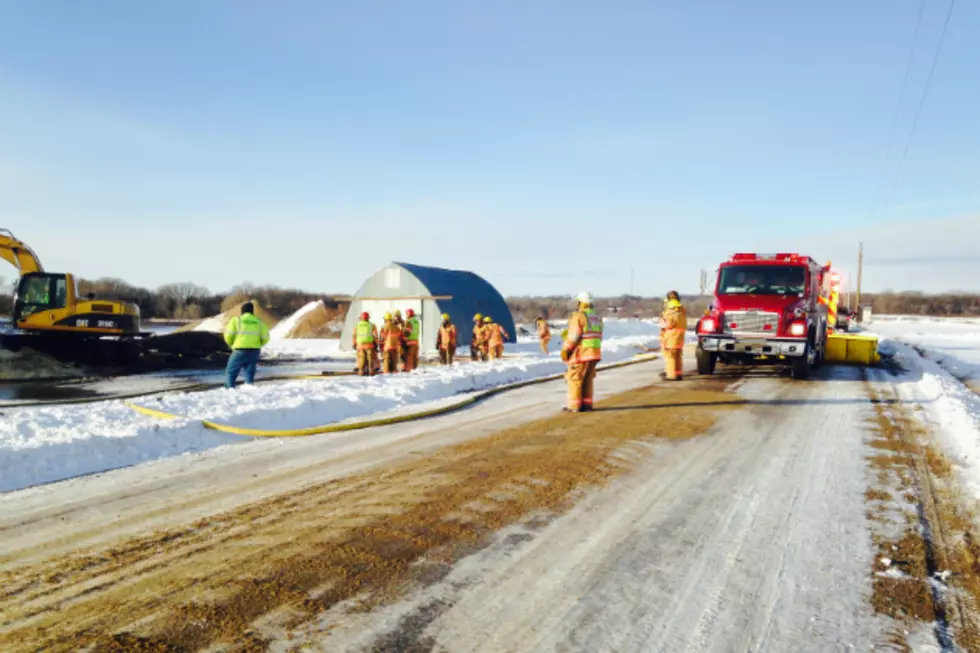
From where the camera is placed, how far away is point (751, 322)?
13.8m

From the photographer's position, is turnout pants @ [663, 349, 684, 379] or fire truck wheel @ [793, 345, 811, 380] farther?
turnout pants @ [663, 349, 684, 379]

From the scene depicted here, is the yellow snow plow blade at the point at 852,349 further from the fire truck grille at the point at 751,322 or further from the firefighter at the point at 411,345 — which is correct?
the firefighter at the point at 411,345

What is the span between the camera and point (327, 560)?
3811mm

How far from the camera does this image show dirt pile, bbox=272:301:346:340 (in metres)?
38.4

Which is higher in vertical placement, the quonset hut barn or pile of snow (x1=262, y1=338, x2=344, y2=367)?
the quonset hut barn

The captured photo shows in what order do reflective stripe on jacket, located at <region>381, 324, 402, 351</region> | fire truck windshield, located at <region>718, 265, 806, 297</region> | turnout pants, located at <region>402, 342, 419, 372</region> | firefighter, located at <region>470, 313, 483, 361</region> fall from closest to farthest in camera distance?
fire truck windshield, located at <region>718, 265, 806, 297</region>
reflective stripe on jacket, located at <region>381, 324, 402, 351</region>
turnout pants, located at <region>402, 342, 419, 372</region>
firefighter, located at <region>470, 313, 483, 361</region>

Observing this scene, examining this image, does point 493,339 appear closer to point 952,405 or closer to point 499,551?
point 952,405

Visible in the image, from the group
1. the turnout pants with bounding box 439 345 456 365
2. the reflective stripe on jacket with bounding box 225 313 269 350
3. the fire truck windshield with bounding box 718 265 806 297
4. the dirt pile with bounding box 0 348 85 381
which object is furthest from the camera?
the turnout pants with bounding box 439 345 456 365

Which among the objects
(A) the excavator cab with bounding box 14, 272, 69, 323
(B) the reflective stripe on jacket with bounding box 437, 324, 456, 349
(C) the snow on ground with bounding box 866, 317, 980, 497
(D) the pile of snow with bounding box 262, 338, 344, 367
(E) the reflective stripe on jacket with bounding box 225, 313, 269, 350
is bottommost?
(D) the pile of snow with bounding box 262, 338, 344, 367

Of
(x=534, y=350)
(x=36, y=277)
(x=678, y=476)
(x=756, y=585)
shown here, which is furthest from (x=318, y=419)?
(x=534, y=350)

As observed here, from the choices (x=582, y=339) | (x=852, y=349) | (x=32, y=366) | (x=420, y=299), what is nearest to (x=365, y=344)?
(x=582, y=339)

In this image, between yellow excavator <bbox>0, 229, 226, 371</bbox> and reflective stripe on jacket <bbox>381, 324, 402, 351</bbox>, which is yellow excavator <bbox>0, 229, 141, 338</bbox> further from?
reflective stripe on jacket <bbox>381, 324, 402, 351</bbox>

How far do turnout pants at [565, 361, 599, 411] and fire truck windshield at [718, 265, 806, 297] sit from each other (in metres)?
6.46

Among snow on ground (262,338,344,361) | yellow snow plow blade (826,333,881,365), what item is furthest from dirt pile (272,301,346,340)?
A: yellow snow plow blade (826,333,881,365)
